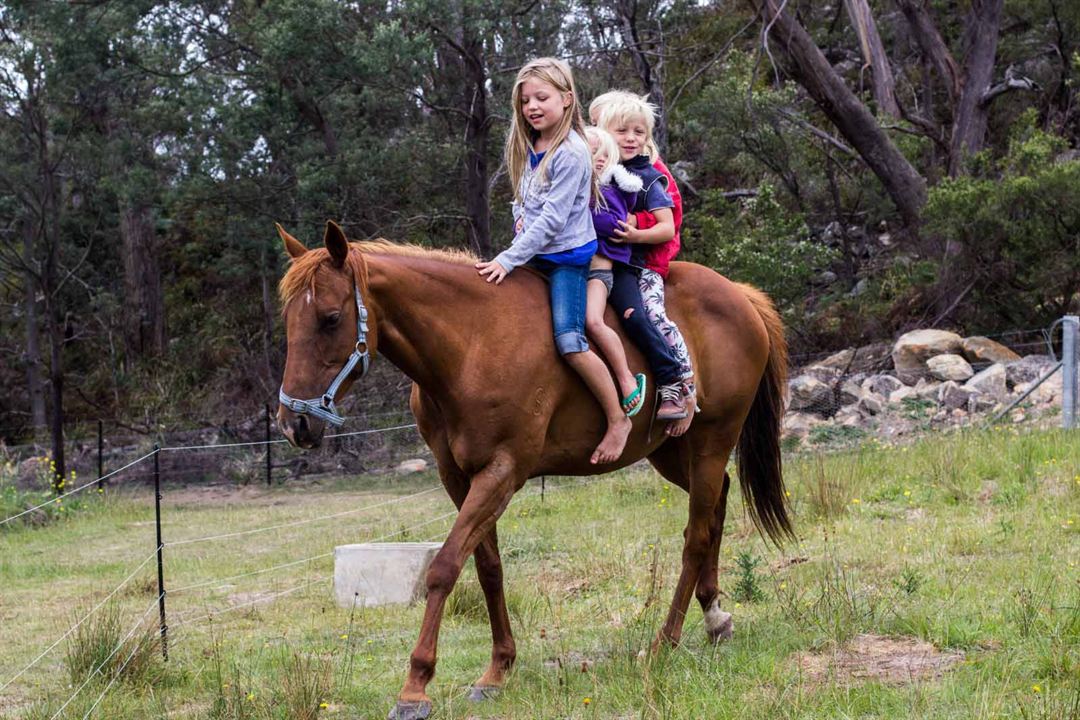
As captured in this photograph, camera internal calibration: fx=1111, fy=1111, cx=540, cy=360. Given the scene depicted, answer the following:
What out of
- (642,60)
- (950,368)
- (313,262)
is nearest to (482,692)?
(313,262)

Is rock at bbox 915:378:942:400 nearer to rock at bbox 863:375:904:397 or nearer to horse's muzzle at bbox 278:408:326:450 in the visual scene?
rock at bbox 863:375:904:397

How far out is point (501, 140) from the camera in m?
20.5

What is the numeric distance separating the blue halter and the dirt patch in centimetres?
221

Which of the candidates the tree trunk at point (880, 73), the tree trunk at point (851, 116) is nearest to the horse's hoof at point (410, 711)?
the tree trunk at point (851, 116)

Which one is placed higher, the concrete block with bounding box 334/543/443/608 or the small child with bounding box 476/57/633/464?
the small child with bounding box 476/57/633/464

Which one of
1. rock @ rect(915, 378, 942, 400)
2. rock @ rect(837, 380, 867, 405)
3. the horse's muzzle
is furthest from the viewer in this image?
rock @ rect(837, 380, 867, 405)

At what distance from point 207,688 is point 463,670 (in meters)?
1.26

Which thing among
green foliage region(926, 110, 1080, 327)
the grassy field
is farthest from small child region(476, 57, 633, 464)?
green foliage region(926, 110, 1080, 327)

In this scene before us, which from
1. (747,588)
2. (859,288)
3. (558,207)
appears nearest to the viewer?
(558,207)

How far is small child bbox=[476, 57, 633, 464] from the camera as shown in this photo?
4961 mm

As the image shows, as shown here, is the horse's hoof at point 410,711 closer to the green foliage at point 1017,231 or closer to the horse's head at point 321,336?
the horse's head at point 321,336

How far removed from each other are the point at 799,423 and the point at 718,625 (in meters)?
9.84

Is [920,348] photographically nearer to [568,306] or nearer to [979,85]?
[979,85]

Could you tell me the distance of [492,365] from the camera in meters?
4.84
